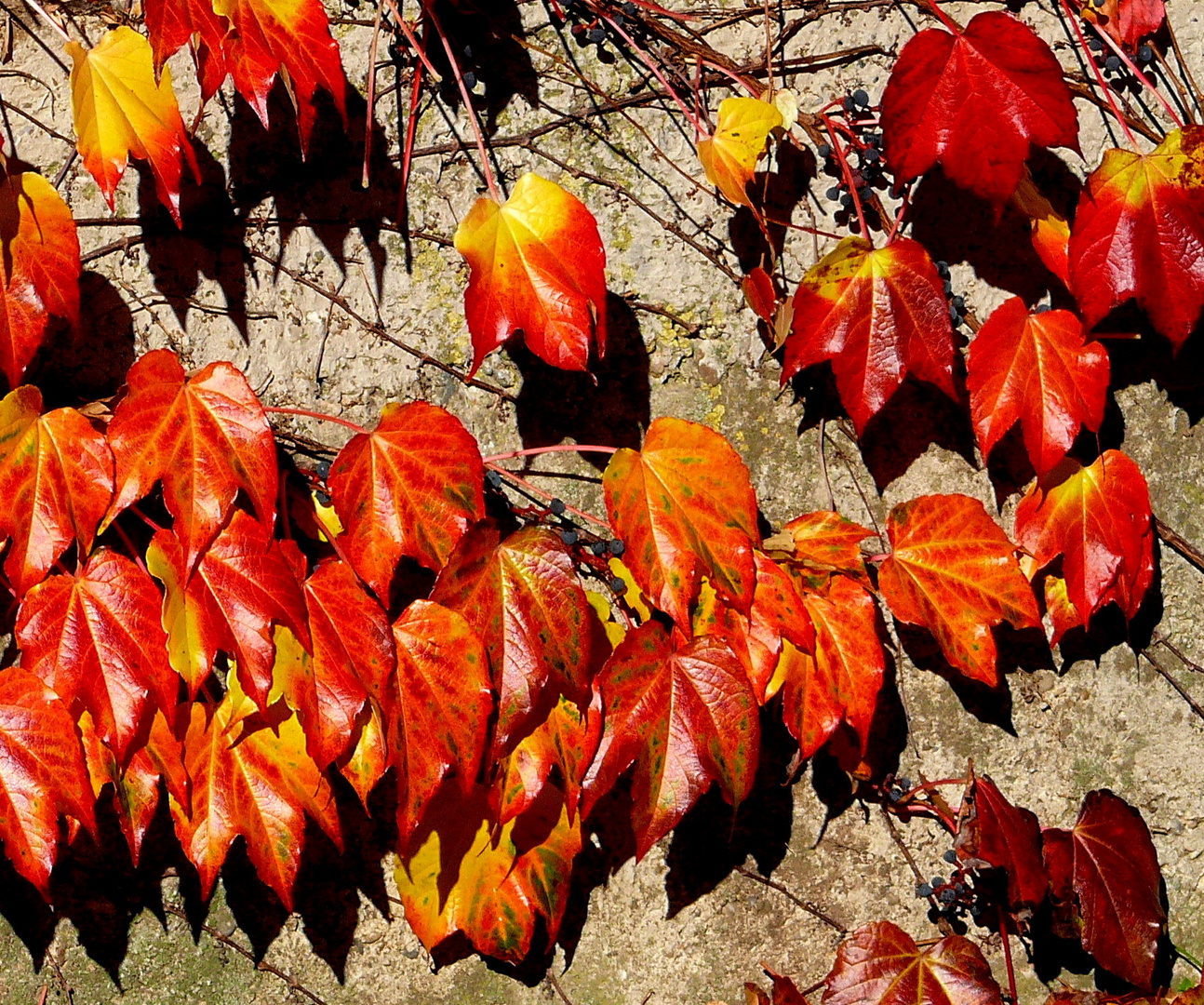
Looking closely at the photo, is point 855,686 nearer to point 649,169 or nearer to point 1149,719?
point 1149,719

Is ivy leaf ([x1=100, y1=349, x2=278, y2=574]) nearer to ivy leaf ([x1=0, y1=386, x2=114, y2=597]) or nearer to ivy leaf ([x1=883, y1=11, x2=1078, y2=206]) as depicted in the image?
ivy leaf ([x1=0, y1=386, x2=114, y2=597])

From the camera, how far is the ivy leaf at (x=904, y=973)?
1.71 meters

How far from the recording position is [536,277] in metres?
1.53

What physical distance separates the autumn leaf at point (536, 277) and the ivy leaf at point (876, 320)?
0.35 m

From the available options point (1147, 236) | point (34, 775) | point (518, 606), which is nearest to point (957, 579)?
point (1147, 236)

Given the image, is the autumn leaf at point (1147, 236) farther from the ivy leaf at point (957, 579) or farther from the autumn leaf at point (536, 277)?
the autumn leaf at point (536, 277)

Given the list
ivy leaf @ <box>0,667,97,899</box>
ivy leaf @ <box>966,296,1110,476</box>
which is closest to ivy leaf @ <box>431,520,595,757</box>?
ivy leaf @ <box>0,667,97,899</box>

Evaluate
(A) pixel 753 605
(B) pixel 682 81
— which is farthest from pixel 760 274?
(A) pixel 753 605

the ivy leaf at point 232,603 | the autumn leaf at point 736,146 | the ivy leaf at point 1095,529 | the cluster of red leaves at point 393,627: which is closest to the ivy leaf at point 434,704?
the cluster of red leaves at point 393,627

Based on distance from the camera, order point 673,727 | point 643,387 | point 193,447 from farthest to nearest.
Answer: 1. point 643,387
2. point 673,727
3. point 193,447

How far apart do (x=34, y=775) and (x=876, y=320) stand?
1.48m

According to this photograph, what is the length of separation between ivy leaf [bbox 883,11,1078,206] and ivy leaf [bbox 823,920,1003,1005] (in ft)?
4.08

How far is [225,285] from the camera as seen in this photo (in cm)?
182

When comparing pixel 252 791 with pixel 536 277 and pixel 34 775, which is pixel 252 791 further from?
pixel 536 277
